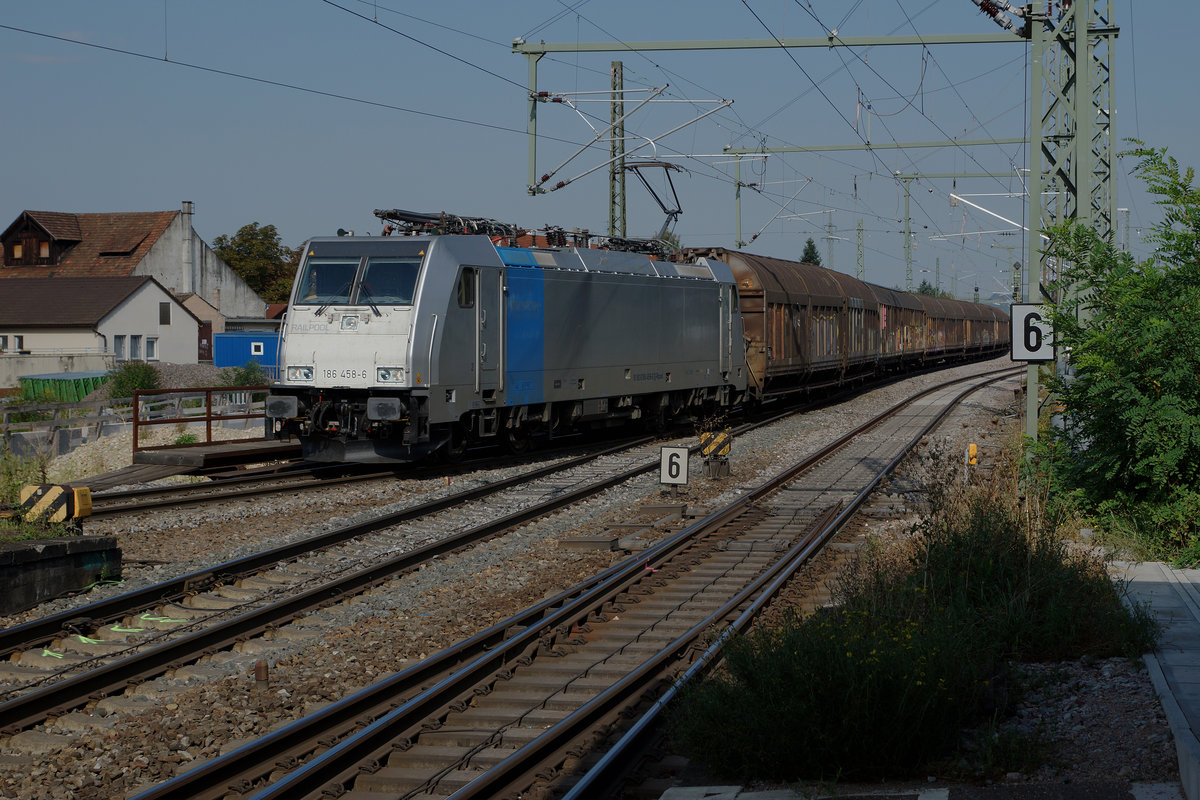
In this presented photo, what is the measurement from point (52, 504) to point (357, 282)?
6190mm

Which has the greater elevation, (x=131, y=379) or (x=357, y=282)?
(x=357, y=282)

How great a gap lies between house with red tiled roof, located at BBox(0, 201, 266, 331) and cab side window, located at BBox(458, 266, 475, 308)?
164ft

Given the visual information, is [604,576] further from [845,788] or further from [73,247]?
[73,247]

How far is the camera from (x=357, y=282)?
1622 cm

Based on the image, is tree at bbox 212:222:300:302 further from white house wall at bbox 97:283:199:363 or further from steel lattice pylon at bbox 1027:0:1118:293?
steel lattice pylon at bbox 1027:0:1118:293

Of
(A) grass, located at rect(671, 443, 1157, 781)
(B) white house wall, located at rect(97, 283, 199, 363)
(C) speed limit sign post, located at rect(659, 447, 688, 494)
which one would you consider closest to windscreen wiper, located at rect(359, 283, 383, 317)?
(C) speed limit sign post, located at rect(659, 447, 688, 494)

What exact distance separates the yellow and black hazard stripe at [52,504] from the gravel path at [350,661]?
73 centimetres

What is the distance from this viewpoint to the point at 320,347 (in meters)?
16.2

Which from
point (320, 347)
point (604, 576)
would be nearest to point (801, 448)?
point (320, 347)

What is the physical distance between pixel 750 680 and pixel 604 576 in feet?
13.6

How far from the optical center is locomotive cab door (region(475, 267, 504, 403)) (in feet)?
54.6

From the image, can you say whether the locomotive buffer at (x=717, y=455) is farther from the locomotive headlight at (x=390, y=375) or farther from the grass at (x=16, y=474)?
the grass at (x=16, y=474)

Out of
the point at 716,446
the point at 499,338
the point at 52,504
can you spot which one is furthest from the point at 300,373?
the point at 716,446

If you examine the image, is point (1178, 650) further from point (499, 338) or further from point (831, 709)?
point (499, 338)
